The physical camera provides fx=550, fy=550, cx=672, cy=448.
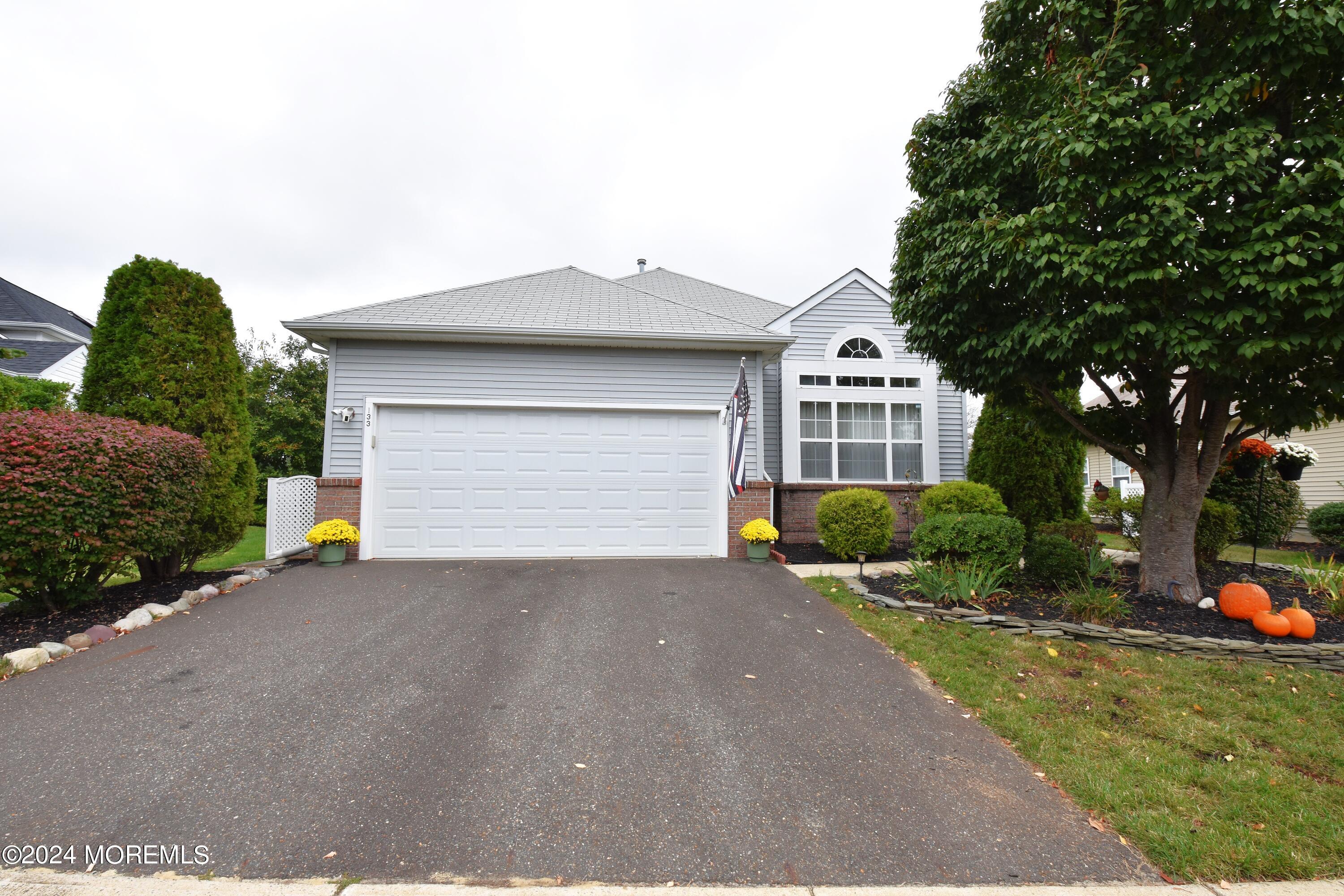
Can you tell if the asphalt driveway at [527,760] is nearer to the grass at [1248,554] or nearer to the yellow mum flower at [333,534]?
the yellow mum flower at [333,534]

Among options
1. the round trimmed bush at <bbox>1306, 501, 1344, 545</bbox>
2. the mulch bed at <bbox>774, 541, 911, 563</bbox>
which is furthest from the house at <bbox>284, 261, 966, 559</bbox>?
the round trimmed bush at <bbox>1306, 501, 1344, 545</bbox>

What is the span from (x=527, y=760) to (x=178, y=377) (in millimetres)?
6200

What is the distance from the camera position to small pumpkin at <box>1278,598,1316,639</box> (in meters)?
4.23

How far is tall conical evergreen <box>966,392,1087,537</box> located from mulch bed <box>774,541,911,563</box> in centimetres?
184

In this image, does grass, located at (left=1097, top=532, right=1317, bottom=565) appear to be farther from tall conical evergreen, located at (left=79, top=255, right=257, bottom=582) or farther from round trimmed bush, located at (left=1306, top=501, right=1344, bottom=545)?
tall conical evergreen, located at (left=79, top=255, right=257, bottom=582)

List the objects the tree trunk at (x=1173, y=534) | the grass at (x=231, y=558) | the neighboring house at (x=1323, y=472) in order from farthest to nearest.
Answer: the neighboring house at (x=1323, y=472) < the grass at (x=231, y=558) < the tree trunk at (x=1173, y=534)

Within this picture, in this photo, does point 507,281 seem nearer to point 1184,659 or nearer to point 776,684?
point 776,684

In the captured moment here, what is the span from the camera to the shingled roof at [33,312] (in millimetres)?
16688

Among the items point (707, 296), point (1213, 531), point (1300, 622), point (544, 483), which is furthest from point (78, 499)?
point (1213, 531)

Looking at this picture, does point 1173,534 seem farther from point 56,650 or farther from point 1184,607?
point 56,650

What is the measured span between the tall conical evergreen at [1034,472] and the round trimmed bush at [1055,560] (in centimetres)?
280

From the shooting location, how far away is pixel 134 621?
180 inches

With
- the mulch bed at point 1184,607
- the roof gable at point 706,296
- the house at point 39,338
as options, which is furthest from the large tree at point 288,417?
the mulch bed at point 1184,607

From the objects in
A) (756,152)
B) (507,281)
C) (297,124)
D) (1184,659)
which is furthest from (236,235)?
(1184,659)
